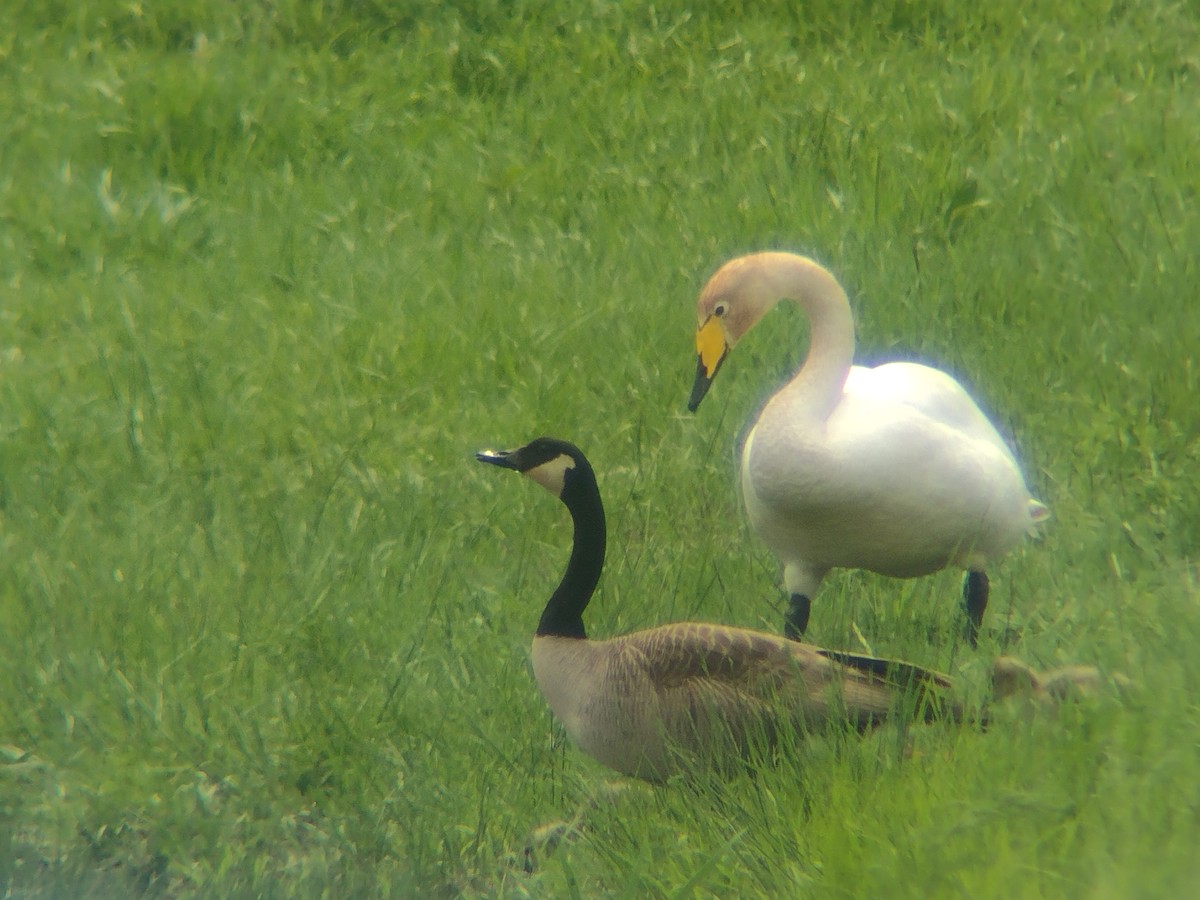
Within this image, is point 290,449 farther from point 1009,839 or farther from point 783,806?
point 1009,839

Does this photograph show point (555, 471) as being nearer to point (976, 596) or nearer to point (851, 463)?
point (851, 463)

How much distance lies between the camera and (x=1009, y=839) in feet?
9.81

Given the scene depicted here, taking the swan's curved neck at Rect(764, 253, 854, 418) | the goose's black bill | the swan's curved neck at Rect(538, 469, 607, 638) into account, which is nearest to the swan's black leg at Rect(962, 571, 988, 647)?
the swan's curved neck at Rect(764, 253, 854, 418)

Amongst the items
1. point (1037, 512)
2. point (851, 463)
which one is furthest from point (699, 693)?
point (1037, 512)

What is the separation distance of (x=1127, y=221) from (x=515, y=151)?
2789mm

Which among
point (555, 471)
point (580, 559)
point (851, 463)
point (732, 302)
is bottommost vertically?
point (580, 559)

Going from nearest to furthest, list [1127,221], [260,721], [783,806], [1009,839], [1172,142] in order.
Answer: [1009,839]
[783,806]
[260,721]
[1127,221]
[1172,142]

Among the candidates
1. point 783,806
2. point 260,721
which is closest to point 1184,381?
point 783,806

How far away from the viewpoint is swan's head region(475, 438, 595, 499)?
4.45 m

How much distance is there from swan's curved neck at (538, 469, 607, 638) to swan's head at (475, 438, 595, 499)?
11mm

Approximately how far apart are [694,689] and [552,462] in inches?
32.1

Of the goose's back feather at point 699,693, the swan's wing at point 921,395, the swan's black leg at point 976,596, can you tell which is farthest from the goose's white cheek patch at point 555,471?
the swan's black leg at point 976,596

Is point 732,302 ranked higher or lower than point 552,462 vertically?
higher

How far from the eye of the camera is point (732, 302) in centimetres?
471
